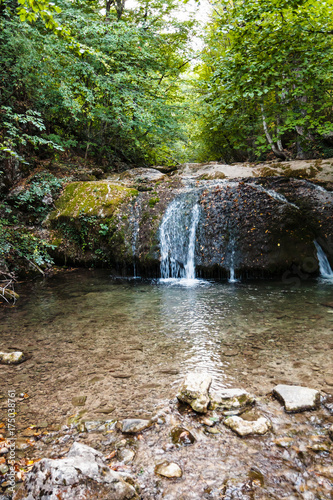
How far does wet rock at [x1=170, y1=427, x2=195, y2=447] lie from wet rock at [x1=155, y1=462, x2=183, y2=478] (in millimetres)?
185

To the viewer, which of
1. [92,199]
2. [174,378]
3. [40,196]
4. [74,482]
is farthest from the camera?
[92,199]

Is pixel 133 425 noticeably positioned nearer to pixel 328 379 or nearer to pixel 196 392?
pixel 196 392

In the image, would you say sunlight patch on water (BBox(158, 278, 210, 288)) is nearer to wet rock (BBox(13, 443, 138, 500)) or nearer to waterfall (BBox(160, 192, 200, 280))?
waterfall (BBox(160, 192, 200, 280))

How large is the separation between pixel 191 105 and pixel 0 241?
10.2m

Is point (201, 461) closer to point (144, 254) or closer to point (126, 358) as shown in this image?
point (126, 358)

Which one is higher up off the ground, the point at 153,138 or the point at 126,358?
the point at 153,138

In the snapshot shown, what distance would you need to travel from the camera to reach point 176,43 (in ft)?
39.6

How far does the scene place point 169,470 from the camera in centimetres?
168

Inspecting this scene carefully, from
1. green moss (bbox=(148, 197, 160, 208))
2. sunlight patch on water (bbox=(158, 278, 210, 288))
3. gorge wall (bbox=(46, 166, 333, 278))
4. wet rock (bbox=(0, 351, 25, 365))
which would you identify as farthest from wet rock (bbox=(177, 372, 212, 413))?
green moss (bbox=(148, 197, 160, 208))

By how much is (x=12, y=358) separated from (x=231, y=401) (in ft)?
8.32

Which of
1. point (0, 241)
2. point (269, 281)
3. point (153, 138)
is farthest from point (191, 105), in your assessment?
point (0, 241)

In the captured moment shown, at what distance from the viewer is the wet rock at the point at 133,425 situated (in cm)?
204

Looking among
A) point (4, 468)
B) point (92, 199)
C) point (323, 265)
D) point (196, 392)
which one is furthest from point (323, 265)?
point (4, 468)

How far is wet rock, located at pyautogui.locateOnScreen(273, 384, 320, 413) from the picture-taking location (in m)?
2.17
